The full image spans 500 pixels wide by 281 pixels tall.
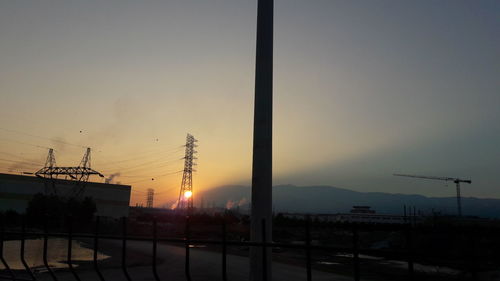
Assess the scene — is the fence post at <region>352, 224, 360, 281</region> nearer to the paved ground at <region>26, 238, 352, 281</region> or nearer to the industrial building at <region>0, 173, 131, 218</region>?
the paved ground at <region>26, 238, 352, 281</region>

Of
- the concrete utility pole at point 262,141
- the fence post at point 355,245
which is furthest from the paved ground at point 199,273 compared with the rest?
the fence post at point 355,245

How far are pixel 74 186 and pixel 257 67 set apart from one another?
88.0 meters

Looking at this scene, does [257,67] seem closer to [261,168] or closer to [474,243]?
[261,168]

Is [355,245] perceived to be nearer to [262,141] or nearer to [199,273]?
[262,141]

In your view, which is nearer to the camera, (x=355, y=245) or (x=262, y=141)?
(x=355, y=245)

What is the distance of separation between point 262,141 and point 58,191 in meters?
87.0

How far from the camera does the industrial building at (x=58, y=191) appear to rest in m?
76.8

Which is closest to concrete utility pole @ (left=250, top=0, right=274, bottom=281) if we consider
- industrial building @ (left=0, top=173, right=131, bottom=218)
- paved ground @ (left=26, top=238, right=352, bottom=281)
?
paved ground @ (left=26, top=238, right=352, bottom=281)

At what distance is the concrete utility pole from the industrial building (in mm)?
75520

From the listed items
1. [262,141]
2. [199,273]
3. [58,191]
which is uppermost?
[58,191]

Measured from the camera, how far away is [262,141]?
14.6 feet

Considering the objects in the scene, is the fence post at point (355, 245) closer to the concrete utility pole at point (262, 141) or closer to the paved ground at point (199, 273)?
the concrete utility pole at point (262, 141)

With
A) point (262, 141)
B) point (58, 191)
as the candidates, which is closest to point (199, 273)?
point (262, 141)

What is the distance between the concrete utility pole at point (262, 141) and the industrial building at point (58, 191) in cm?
7552
